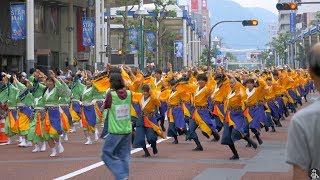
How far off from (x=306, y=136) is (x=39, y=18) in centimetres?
4832

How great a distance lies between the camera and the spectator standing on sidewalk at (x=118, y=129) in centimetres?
945

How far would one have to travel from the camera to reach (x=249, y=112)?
16453mm

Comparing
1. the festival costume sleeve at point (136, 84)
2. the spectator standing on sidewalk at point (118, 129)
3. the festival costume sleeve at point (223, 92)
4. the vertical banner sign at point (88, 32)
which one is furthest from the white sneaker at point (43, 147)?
the vertical banner sign at point (88, 32)

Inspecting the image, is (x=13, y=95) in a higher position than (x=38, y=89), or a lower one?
lower

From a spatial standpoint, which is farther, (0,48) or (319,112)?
(0,48)

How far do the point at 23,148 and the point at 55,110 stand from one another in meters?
2.60

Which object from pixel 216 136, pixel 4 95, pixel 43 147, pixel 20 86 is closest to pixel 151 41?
pixel 4 95

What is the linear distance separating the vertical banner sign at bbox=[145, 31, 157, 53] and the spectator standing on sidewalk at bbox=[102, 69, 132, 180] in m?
51.4

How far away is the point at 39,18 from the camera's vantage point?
5041 centimetres

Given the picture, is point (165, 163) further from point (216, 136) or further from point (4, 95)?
point (4, 95)

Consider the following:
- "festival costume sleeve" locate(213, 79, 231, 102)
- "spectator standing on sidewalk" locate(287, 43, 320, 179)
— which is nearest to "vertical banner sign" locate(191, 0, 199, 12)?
"festival costume sleeve" locate(213, 79, 231, 102)

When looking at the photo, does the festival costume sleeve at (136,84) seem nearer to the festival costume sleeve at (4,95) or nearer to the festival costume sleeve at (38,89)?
the festival costume sleeve at (38,89)

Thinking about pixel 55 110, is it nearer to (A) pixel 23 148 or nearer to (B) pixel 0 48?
(A) pixel 23 148

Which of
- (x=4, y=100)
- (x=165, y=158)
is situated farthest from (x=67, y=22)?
(x=165, y=158)
